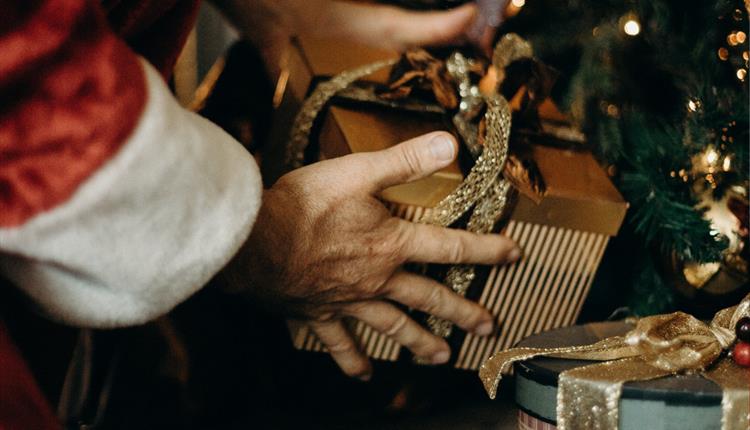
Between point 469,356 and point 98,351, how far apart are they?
41cm

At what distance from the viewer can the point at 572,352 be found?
52 cm

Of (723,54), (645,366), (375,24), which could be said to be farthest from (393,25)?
(645,366)

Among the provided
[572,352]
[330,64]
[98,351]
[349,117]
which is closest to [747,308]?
[572,352]

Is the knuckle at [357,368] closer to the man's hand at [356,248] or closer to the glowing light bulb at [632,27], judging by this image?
the man's hand at [356,248]

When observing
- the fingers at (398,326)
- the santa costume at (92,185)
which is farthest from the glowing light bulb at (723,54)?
the santa costume at (92,185)

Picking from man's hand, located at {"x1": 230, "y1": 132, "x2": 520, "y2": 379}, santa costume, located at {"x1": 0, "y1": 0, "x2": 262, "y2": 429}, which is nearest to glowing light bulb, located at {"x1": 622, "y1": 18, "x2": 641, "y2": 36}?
man's hand, located at {"x1": 230, "y1": 132, "x2": 520, "y2": 379}

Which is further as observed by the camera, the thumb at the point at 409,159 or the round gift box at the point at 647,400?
the thumb at the point at 409,159

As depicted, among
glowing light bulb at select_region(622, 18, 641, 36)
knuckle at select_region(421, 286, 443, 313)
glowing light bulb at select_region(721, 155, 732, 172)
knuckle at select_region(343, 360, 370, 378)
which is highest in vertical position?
glowing light bulb at select_region(622, 18, 641, 36)

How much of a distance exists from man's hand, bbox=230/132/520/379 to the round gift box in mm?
150

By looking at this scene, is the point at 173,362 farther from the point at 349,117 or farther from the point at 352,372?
the point at 349,117

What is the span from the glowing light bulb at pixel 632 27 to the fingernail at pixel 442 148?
316mm

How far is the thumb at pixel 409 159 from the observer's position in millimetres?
605

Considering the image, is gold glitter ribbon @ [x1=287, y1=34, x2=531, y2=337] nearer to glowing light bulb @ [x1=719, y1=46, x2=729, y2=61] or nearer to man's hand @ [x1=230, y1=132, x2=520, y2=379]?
man's hand @ [x1=230, y1=132, x2=520, y2=379]

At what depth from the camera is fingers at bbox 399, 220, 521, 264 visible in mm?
634
